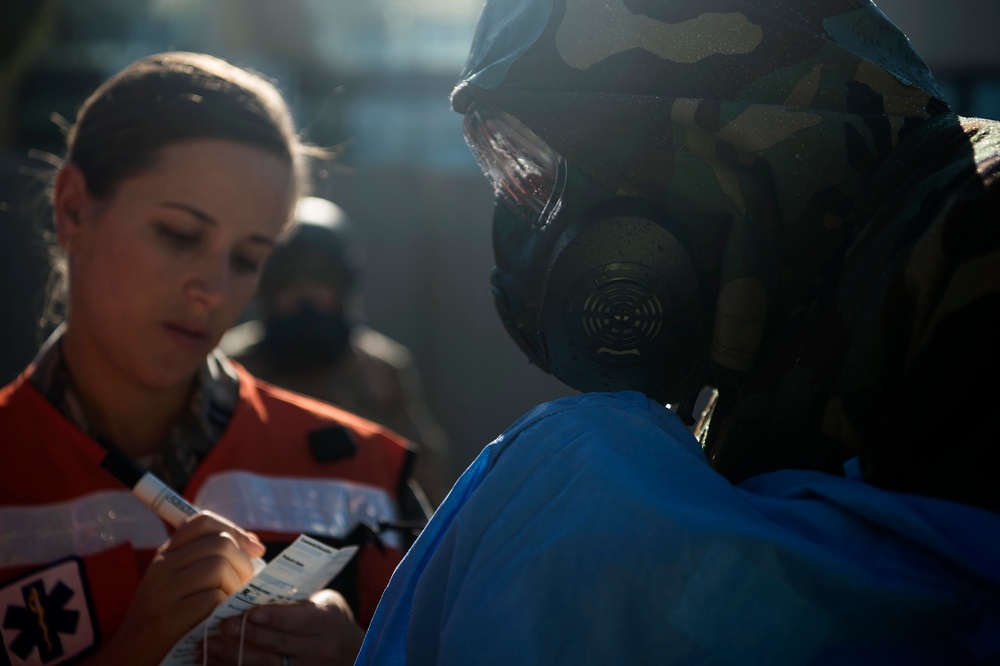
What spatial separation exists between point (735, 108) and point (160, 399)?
4.42 ft

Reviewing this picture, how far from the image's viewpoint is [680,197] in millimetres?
1091

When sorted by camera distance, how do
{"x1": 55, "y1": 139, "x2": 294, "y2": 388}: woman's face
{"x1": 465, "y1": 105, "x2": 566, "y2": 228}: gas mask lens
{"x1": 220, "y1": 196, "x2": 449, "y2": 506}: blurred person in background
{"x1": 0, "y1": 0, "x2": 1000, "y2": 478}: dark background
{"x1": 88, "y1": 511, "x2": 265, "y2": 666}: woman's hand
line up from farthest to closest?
1. {"x1": 0, "y1": 0, "x2": 1000, "y2": 478}: dark background
2. {"x1": 220, "y1": 196, "x2": 449, "y2": 506}: blurred person in background
3. {"x1": 55, "y1": 139, "x2": 294, "y2": 388}: woman's face
4. {"x1": 88, "y1": 511, "x2": 265, "y2": 666}: woman's hand
5. {"x1": 465, "y1": 105, "x2": 566, "y2": 228}: gas mask lens

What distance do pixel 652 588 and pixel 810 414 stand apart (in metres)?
0.29

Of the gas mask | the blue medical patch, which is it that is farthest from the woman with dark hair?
the gas mask

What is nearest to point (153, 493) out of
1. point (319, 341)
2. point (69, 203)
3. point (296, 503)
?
point (296, 503)

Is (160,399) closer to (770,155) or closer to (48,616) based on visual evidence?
(48,616)

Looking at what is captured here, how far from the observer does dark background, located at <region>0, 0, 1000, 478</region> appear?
648 centimetres

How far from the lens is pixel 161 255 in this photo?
1.76 m

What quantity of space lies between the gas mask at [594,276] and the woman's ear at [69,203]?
101cm

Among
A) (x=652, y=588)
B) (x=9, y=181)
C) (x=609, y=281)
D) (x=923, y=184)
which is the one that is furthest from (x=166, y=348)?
(x=9, y=181)

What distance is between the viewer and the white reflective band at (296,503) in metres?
1.77

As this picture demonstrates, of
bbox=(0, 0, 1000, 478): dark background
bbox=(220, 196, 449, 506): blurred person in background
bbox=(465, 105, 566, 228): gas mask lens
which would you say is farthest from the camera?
bbox=(0, 0, 1000, 478): dark background

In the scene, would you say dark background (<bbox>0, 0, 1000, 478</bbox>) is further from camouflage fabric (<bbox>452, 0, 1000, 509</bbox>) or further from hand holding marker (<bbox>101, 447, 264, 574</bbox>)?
camouflage fabric (<bbox>452, 0, 1000, 509</bbox>)

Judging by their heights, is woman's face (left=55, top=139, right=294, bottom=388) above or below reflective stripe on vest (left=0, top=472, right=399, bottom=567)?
above
